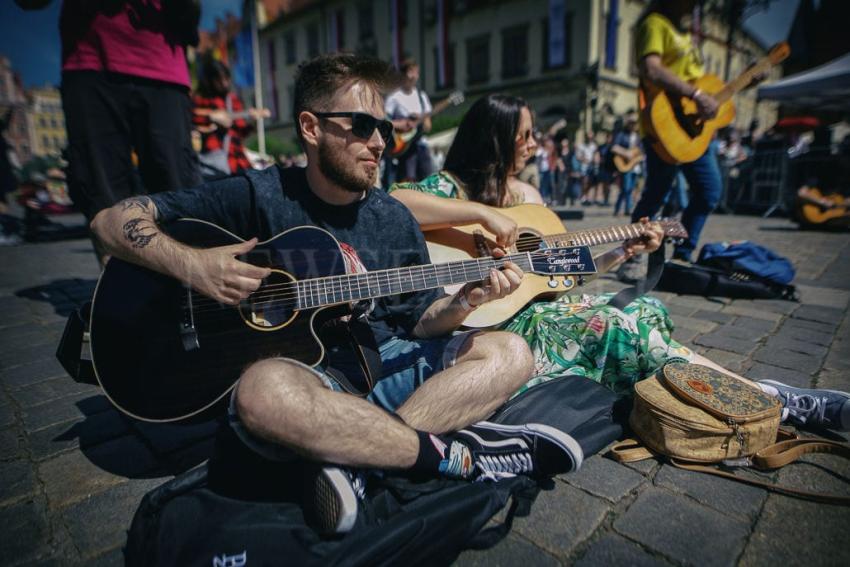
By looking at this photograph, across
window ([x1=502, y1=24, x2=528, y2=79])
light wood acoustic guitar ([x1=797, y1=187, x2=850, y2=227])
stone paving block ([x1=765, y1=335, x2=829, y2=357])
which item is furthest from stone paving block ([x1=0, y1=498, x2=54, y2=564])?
window ([x1=502, y1=24, x2=528, y2=79])

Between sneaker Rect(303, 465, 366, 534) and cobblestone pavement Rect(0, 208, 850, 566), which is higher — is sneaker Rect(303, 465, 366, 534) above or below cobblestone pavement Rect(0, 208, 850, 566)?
above

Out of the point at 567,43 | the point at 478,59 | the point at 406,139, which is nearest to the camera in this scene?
the point at 406,139

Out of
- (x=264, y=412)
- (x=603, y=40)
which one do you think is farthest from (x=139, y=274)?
(x=603, y=40)

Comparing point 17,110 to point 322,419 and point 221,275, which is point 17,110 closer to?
point 221,275

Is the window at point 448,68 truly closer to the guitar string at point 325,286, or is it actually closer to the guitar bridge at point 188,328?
the guitar string at point 325,286

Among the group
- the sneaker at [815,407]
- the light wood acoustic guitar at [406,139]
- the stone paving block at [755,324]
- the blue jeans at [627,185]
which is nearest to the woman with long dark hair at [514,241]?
the sneaker at [815,407]

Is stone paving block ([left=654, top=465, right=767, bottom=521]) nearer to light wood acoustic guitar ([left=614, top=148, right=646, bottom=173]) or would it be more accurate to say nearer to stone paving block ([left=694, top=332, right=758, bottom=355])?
stone paving block ([left=694, top=332, right=758, bottom=355])

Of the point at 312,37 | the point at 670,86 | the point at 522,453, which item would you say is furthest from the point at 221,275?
the point at 312,37

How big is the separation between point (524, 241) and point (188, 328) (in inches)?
75.7

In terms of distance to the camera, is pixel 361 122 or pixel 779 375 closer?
pixel 361 122

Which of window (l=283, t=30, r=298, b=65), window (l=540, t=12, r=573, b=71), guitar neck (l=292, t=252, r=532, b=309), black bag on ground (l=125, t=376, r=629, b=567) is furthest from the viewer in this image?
window (l=283, t=30, r=298, b=65)

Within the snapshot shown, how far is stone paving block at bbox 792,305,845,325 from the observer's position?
10.9 ft

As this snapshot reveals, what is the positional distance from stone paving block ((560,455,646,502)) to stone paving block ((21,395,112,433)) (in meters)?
2.43

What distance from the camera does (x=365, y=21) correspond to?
30641mm
